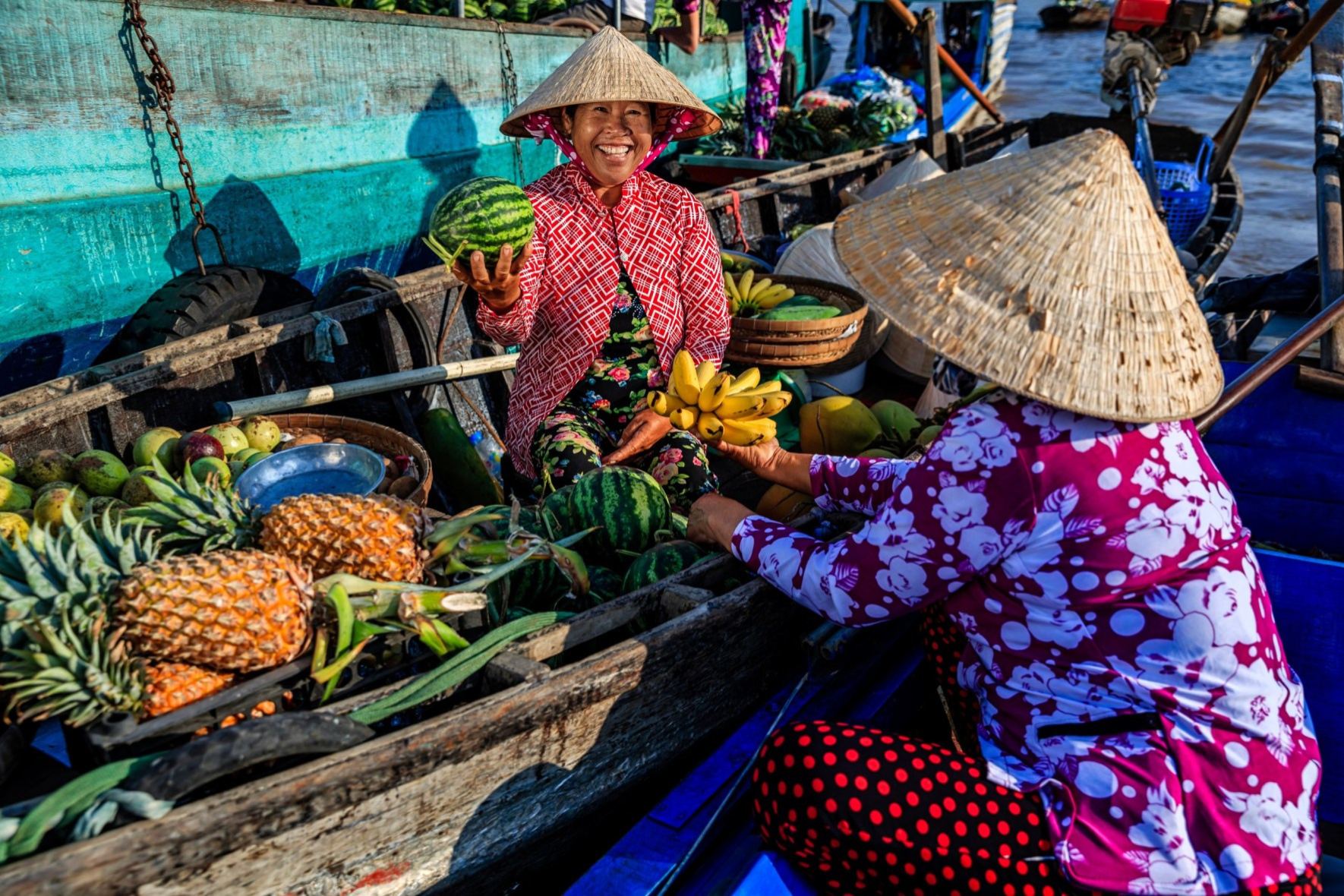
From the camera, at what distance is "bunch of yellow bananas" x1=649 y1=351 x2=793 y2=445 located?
9.98 feet

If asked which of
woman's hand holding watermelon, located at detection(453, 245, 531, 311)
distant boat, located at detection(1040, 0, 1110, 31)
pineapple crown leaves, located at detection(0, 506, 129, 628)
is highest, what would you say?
distant boat, located at detection(1040, 0, 1110, 31)

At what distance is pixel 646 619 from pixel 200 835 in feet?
3.82

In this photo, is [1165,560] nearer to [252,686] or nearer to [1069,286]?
[1069,286]

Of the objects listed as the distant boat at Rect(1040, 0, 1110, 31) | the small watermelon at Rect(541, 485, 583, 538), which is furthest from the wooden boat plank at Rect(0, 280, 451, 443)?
the distant boat at Rect(1040, 0, 1110, 31)

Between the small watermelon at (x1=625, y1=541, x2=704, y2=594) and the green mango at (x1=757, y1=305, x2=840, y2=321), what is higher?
the green mango at (x1=757, y1=305, x2=840, y2=321)

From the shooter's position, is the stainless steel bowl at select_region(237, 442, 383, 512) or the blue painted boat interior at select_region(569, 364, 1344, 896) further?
the stainless steel bowl at select_region(237, 442, 383, 512)

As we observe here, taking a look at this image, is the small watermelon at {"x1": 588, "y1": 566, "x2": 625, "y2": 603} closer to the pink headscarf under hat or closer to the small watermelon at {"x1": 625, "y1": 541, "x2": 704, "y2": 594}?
the small watermelon at {"x1": 625, "y1": 541, "x2": 704, "y2": 594}

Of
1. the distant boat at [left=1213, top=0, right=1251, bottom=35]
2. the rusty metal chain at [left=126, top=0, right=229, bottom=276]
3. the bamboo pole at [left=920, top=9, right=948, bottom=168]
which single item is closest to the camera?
the rusty metal chain at [left=126, top=0, right=229, bottom=276]

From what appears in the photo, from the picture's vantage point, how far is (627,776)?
251 centimetres

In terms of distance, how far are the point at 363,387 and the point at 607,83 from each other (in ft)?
5.01

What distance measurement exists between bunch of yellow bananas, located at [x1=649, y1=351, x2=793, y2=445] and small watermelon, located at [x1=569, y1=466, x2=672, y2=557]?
28cm

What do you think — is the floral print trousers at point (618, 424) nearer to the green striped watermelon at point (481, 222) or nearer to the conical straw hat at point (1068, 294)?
the green striped watermelon at point (481, 222)

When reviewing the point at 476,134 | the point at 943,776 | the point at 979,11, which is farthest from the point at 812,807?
the point at 979,11

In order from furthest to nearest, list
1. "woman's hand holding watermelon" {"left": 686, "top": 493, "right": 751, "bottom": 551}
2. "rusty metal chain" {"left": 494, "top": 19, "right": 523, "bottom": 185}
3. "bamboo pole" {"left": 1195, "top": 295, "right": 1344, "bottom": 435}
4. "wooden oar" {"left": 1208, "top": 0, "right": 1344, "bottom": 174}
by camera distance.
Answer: "rusty metal chain" {"left": 494, "top": 19, "right": 523, "bottom": 185}
"wooden oar" {"left": 1208, "top": 0, "right": 1344, "bottom": 174}
"bamboo pole" {"left": 1195, "top": 295, "right": 1344, "bottom": 435}
"woman's hand holding watermelon" {"left": 686, "top": 493, "right": 751, "bottom": 551}
